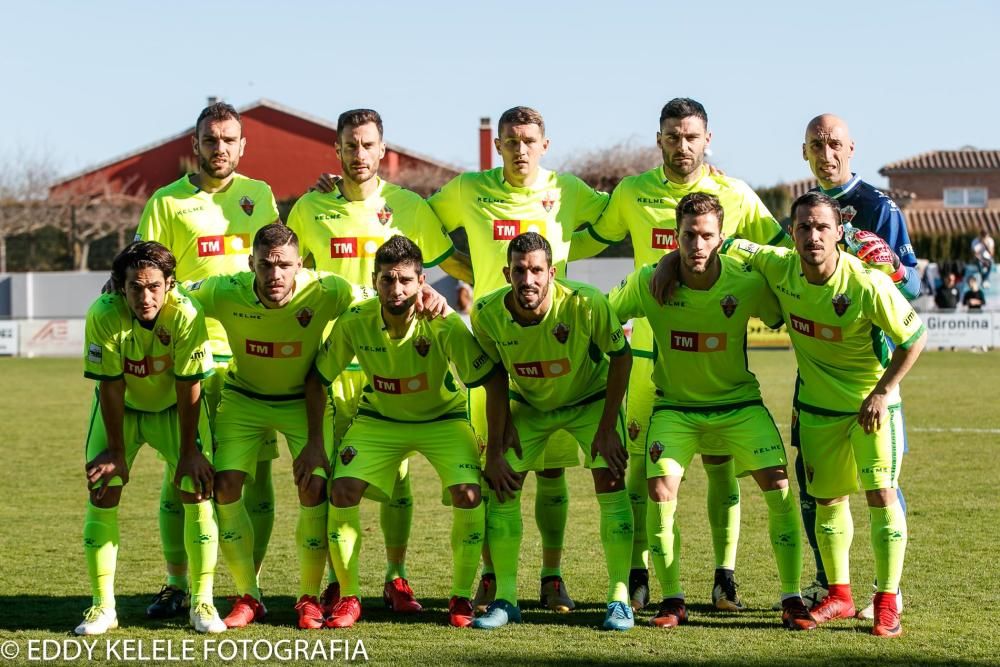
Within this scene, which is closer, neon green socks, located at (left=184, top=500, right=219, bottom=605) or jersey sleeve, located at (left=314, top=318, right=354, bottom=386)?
neon green socks, located at (left=184, top=500, right=219, bottom=605)

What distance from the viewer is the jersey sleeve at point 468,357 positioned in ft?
19.4

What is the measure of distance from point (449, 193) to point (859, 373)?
7.90 ft

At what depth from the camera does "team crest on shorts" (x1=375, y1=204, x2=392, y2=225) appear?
6629mm

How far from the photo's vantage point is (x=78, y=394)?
17984 mm

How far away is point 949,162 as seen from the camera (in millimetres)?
54781

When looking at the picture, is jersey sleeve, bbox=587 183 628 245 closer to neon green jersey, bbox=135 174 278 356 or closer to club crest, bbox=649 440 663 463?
club crest, bbox=649 440 663 463

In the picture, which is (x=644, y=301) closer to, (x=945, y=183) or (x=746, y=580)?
(x=746, y=580)

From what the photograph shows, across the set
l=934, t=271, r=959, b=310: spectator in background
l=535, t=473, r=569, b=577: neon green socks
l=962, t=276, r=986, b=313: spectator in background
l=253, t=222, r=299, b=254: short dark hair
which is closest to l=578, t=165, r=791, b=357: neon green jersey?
l=535, t=473, r=569, b=577: neon green socks

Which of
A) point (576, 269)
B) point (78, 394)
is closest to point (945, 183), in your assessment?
point (576, 269)

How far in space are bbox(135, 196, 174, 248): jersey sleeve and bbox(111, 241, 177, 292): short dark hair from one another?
84 cm

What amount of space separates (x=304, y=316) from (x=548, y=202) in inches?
58.7

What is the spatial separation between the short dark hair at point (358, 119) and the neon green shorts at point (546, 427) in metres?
1.67

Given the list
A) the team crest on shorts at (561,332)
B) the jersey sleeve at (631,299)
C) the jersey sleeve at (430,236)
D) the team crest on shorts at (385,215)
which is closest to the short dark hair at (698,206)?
the jersey sleeve at (631,299)

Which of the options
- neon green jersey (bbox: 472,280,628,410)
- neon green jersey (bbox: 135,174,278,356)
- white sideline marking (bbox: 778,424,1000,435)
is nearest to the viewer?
neon green jersey (bbox: 472,280,628,410)
